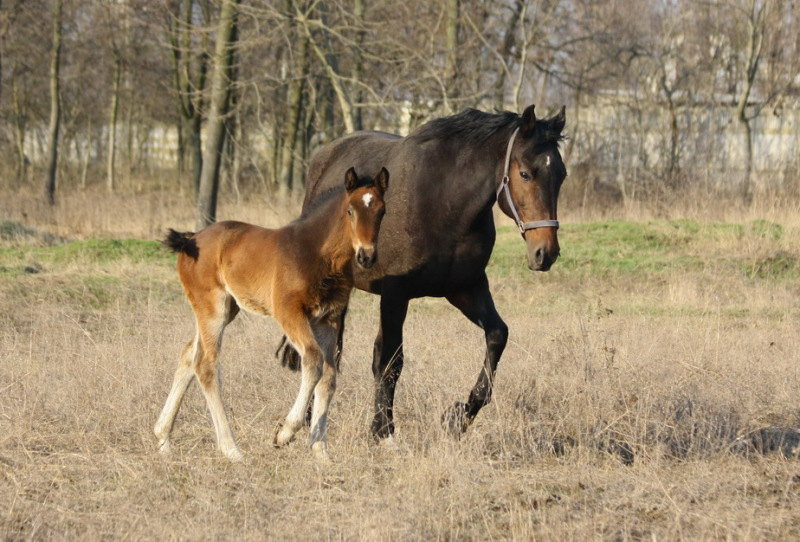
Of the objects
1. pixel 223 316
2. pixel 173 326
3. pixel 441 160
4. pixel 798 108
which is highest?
pixel 798 108

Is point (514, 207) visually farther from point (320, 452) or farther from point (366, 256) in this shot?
point (320, 452)

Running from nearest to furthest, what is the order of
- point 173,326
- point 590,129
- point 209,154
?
1. point 173,326
2. point 209,154
3. point 590,129

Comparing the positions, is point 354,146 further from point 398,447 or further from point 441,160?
point 398,447

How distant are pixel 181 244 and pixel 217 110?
38.8ft

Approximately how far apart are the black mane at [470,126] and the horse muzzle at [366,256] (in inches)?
58.0

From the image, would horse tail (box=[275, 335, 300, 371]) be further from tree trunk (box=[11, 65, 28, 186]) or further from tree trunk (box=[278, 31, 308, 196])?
tree trunk (box=[11, 65, 28, 186])

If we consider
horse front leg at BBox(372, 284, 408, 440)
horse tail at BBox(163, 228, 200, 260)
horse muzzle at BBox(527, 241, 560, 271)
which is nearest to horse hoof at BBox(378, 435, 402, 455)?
horse front leg at BBox(372, 284, 408, 440)

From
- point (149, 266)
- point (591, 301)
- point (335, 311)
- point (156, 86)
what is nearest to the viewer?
point (335, 311)

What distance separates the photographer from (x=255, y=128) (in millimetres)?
31891

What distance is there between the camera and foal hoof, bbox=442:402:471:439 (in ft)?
19.4

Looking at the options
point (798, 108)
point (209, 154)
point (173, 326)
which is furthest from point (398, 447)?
point (798, 108)

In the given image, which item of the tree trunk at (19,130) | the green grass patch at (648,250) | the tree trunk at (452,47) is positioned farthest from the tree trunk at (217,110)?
the tree trunk at (19,130)

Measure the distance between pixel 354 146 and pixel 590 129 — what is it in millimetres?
18555

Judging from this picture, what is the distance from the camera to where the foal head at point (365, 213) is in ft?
17.4
